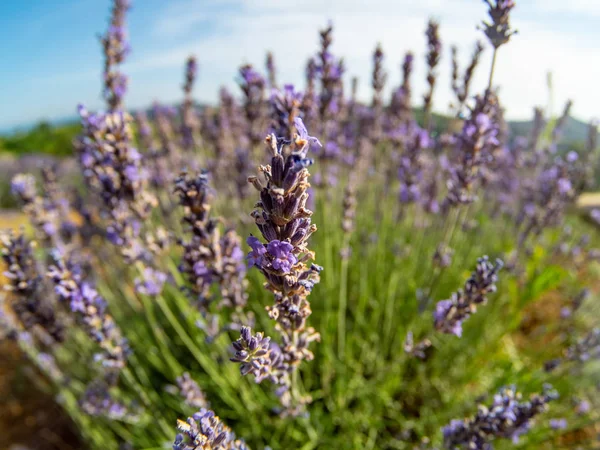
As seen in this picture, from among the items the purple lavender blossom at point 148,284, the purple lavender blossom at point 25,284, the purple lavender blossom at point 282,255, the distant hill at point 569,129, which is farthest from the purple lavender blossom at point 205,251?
the distant hill at point 569,129

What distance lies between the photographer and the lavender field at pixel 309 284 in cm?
158

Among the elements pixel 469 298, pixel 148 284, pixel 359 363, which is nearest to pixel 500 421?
pixel 469 298

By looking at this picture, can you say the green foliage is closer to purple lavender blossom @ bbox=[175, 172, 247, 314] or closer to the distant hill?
purple lavender blossom @ bbox=[175, 172, 247, 314]

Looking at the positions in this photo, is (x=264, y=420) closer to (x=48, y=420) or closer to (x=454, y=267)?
(x=454, y=267)

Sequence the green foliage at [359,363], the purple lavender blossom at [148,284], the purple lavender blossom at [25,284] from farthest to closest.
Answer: the green foliage at [359,363] < the purple lavender blossom at [148,284] < the purple lavender blossom at [25,284]

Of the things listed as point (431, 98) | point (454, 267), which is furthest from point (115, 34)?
point (454, 267)

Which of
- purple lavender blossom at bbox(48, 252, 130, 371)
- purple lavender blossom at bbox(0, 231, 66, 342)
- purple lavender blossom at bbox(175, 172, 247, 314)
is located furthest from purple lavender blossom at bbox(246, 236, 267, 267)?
purple lavender blossom at bbox(0, 231, 66, 342)

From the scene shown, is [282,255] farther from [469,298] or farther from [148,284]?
[148,284]

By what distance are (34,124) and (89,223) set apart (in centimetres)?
2397

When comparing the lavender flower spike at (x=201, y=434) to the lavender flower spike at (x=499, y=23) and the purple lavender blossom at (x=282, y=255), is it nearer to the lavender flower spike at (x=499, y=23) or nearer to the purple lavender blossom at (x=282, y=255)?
the purple lavender blossom at (x=282, y=255)

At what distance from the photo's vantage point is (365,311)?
365cm

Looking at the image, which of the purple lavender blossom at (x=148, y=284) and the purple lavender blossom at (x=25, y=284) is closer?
the purple lavender blossom at (x=25, y=284)

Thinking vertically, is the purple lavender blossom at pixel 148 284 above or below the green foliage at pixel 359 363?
above

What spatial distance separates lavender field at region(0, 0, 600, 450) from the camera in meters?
1.58
